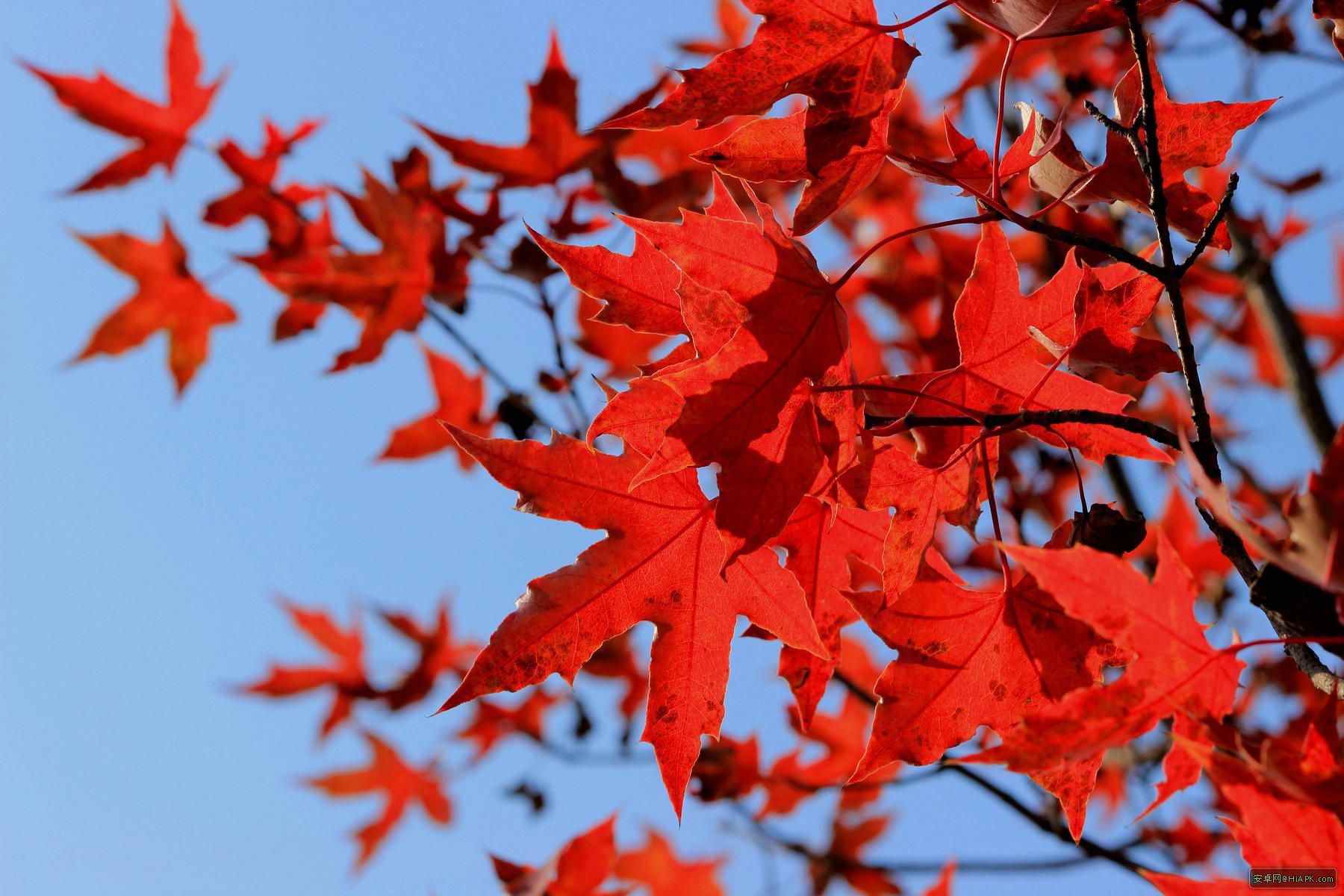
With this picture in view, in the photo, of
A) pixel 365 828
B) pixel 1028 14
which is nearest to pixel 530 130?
pixel 1028 14

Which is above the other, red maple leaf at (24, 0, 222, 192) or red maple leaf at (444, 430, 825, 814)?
red maple leaf at (24, 0, 222, 192)

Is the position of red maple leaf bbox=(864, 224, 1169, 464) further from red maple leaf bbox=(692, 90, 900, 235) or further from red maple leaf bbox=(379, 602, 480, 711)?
red maple leaf bbox=(379, 602, 480, 711)

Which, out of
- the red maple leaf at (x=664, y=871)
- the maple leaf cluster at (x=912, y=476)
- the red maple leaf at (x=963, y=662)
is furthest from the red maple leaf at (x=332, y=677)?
the red maple leaf at (x=963, y=662)

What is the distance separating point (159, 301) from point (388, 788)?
145 centimetres

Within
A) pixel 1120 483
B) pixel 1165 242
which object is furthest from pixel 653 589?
pixel 1120 483

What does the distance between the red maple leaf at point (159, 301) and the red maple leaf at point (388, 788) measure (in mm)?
1178

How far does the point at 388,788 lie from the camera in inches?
111

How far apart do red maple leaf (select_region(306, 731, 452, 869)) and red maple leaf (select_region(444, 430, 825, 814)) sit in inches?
81.9

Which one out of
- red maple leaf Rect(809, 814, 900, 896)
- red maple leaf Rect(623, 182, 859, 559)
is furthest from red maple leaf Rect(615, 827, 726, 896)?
red maple leaf Rect(623, 182, 859, 559)

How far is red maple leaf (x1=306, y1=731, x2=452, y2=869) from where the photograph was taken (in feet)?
9.03

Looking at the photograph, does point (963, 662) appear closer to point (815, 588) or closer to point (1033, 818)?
point (815, 588)

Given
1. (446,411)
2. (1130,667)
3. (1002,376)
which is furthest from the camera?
(446,411)

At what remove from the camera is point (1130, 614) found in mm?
716

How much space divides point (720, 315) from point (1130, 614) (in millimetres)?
407
